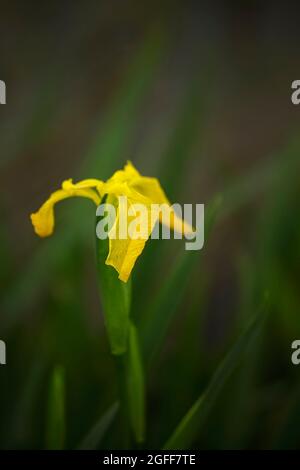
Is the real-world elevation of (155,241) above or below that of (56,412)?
above

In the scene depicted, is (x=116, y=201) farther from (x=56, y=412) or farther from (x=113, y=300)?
(x=56, y=412)

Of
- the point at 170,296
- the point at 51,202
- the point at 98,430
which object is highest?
the point at 51,202

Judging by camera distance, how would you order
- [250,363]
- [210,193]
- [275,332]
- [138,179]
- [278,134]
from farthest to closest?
[278,134] < [210,193] < [275,332] < [250,363] < [138,179]

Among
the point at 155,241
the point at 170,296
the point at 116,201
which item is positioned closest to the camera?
the point at 116,201

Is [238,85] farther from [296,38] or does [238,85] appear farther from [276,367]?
[276,367]

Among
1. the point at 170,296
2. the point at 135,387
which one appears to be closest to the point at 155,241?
the point at 170,296

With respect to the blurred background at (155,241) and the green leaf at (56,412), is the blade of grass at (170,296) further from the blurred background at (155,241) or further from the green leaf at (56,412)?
the green leaf at (56,412)
